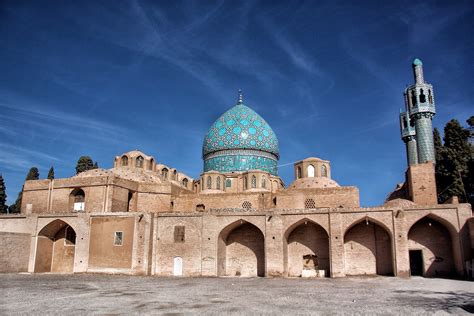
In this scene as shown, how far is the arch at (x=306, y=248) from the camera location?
2450 centimetres

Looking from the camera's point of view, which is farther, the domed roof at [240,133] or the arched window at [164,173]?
the arched window at [164,173]

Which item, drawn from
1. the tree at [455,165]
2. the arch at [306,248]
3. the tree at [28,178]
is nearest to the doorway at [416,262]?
the arch at [306,248]

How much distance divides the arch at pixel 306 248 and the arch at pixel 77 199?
13.6m

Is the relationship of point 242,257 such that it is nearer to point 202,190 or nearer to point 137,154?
point 202,190

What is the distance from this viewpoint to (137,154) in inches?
1323

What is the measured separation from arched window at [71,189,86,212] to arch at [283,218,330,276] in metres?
13.6

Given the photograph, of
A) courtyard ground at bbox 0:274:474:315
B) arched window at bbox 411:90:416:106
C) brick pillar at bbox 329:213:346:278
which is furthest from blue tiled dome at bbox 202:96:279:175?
courtyard ground at bbox 0:274:474:315

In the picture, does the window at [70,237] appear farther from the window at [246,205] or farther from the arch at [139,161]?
the window at [246,205]

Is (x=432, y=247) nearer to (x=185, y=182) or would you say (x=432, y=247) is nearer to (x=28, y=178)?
(x=185, y=182)

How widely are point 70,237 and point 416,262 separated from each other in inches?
825

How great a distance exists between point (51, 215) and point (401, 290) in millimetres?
20612

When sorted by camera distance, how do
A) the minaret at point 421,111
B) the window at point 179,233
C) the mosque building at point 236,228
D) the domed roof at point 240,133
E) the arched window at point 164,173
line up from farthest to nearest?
the arched window at point 164,173 → the domed roof at point 240,133 → the minaret at point 421,111 → the window at point 179,233 → the mosque building at point 236,228

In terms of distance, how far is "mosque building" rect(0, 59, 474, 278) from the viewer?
74.9ft

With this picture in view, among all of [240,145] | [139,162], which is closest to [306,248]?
[240,145]
